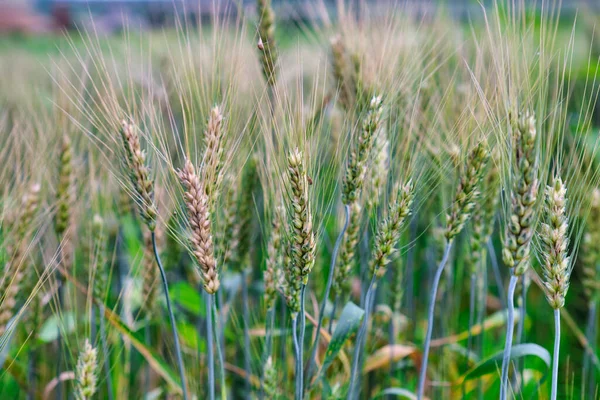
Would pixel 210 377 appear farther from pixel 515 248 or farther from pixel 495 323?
pixel 495 323

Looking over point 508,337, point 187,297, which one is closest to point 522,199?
point 508,337

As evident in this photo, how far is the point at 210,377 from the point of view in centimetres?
98

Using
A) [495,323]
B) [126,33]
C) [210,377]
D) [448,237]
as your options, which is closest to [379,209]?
[448,237]

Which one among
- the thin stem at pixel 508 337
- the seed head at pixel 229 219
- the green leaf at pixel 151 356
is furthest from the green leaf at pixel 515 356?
the green leaf at pixel 151 356

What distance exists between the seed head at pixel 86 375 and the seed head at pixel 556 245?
79cm

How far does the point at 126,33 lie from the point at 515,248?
76cm

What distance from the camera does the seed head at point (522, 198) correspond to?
846 millimetres

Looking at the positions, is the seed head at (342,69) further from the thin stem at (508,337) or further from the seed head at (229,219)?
the thin stem at (508,337)

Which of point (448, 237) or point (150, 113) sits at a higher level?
point (150, 113)

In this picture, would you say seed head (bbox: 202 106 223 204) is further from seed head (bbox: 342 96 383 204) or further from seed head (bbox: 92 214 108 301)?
seed head (bbox: 92 214 108 301)

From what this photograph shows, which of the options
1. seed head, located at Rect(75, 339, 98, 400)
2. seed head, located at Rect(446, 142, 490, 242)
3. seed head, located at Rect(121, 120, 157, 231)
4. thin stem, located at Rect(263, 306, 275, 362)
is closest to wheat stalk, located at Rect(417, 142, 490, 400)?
seed head, located at Rect(446, 142, 490, 242)

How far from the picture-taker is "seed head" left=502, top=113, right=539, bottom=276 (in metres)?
0.85

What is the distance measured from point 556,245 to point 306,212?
386mm

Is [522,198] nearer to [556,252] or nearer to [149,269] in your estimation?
[556,252]
